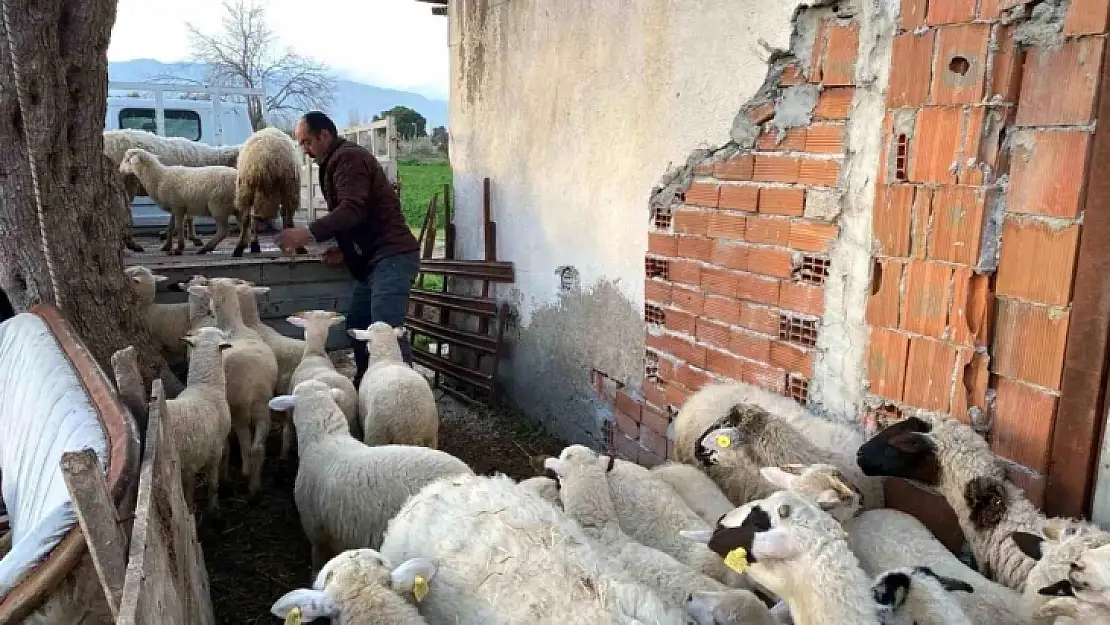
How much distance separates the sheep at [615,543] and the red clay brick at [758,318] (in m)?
1.08

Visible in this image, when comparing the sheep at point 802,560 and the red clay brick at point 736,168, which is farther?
the red clay brick at point 736,168

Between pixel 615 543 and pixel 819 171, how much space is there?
5.99 ft

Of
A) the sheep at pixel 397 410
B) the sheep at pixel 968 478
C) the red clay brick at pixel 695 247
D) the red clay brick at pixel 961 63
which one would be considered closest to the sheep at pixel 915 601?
the sheep at pixel 968 478

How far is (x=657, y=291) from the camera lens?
4402 mm

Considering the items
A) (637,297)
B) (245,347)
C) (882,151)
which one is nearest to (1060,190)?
(882,151)

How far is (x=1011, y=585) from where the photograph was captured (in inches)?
98.3

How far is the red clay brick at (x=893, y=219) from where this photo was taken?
2.87 m

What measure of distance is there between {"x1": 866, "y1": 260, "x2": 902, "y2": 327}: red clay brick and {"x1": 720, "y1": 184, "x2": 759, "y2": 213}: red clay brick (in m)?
0.79

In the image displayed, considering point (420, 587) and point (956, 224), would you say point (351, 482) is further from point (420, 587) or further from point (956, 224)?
point (956, 224)

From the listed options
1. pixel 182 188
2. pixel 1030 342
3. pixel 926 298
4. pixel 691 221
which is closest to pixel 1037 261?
pixel 1030 342

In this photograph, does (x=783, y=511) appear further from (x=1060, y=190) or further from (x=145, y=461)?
(x=145, y=461)

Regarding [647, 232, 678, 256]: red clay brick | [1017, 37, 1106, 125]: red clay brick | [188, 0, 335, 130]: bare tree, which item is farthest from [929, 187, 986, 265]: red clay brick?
[188, 0, 335, 130]: bare tree

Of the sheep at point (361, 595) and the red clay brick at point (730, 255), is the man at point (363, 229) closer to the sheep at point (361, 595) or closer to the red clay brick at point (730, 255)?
the red clay brick at point (730, 255)

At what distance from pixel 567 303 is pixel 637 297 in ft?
3.06
